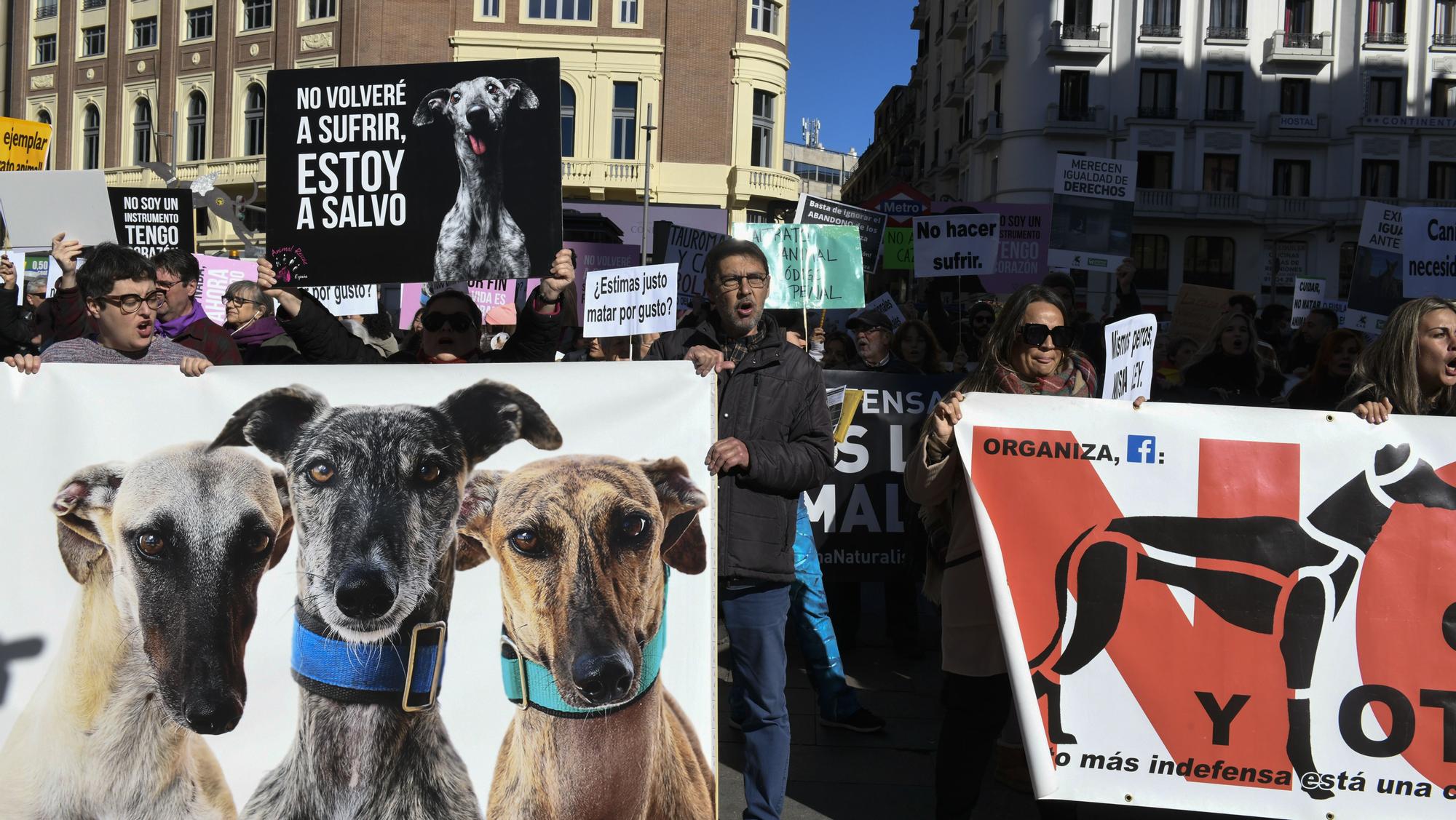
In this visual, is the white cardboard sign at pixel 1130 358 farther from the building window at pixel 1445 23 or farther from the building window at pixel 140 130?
the building window at pixel 1445 23

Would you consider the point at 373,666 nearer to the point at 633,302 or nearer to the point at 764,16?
the point at 633,302

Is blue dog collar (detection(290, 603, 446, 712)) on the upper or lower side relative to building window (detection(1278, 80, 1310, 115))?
lower

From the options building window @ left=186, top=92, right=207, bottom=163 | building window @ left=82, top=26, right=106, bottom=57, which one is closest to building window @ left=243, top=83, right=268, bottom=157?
building window @ left=186, top=92, right=207, bottom=163

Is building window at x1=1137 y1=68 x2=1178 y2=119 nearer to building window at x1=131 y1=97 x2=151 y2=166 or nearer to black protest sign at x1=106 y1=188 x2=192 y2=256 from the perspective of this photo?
building window at x1=131 y1=97 x2=151 y2=166

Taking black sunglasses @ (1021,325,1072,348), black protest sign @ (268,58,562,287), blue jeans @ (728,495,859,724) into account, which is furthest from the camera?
blue jeans @ (728,495,859,724)

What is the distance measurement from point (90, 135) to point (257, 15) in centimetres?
933

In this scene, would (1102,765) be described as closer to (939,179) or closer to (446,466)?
(446,466)

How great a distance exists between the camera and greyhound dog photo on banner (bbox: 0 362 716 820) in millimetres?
3230

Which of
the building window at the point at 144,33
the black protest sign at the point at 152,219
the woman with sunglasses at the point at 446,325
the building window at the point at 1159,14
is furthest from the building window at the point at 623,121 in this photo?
the woman with sunglasses at the point at 446,325

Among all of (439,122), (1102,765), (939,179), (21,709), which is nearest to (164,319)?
(439,122)

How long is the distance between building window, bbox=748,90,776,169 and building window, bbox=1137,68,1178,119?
1948 cm

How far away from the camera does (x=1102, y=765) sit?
3.48m

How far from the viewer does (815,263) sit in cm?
832

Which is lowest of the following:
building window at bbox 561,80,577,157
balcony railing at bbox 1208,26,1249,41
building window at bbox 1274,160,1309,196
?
building window at bbox 561,80,577,157
